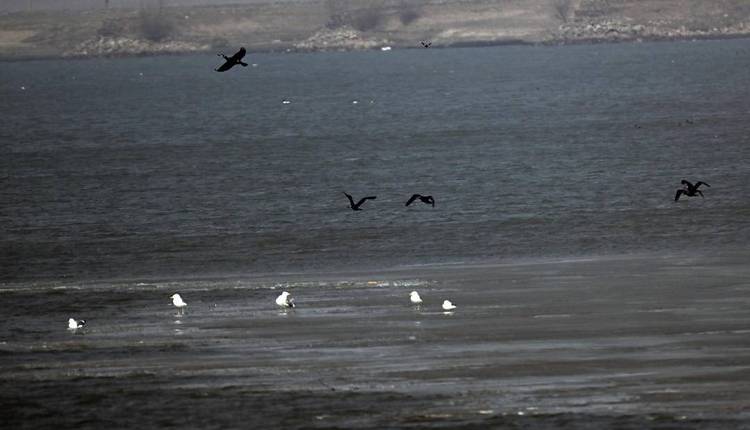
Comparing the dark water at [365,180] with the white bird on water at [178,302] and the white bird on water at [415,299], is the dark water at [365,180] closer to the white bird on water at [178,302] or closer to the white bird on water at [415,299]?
the white bird on water at [178,302]

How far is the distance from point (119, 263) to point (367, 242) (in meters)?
6.13

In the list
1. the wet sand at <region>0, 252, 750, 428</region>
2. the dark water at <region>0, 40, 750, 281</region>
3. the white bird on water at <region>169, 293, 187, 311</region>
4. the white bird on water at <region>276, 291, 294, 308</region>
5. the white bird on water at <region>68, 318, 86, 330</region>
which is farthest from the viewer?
the dark water at <region>0, 40, 750, 281</region>

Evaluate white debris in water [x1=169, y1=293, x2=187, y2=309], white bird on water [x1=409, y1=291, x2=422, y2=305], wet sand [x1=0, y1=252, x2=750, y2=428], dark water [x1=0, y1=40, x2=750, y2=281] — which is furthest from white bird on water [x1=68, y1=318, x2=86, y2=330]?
dark water [x1=0, y1=40, x2=750, y2=281]

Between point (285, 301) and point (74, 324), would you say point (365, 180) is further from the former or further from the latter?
point (74, 324)

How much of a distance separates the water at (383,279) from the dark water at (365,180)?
219 mm

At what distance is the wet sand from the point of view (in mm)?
19141

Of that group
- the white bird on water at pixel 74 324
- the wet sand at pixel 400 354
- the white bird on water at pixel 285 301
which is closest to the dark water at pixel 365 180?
the wet sand at pixel 400 354

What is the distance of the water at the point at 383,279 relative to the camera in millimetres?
19906

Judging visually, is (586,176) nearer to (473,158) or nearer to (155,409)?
(473,158)

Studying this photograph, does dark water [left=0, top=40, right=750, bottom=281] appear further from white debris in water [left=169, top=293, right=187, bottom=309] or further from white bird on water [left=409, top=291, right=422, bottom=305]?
white bird on water [left=409, top=291, right=422, bottom=305]

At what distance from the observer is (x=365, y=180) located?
59.4 m

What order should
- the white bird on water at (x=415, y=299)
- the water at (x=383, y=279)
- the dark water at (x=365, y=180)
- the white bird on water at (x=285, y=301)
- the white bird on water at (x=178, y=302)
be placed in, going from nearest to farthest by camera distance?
the water at (x=383, y=279) → the white bird on water at (x=415, y=299) → the white bird on water at (x=285, y=301) → the white bird on water at (x=178, y=302) → the dark water at (x=365, y=180)

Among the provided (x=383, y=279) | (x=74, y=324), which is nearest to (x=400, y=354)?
(x=74, y=324)

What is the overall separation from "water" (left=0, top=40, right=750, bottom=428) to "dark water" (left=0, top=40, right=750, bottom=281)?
0.22 m
